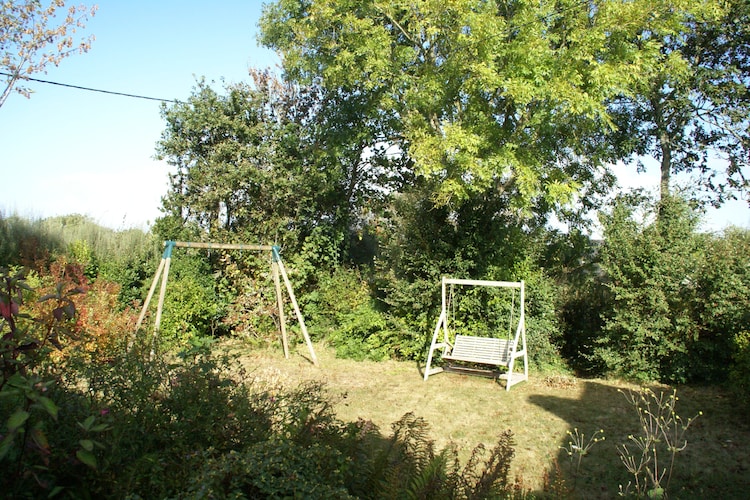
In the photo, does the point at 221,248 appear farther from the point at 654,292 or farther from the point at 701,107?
the point at 701,107

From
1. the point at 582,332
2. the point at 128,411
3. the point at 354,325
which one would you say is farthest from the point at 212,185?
the point at 128,411

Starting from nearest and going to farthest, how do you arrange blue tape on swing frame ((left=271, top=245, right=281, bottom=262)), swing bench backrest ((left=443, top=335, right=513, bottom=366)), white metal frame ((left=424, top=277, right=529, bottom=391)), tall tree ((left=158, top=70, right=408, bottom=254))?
1. white metal frame ((left=424, top=277, right=529, bottom=391))
2. swing bench backrest ((left=443, top=335, right=513, bottom=366))
3. blue tape on swing frame ((left=271, top=245, right=281, bottom=262))
4. tall tree ((left=158, top=70, right=408, bottom=254))

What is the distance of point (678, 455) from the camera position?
541cm

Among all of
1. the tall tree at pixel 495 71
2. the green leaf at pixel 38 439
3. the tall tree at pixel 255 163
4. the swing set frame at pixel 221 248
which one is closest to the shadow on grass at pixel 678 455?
the green leaf at pixel 38 439

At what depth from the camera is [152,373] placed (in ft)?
9.95

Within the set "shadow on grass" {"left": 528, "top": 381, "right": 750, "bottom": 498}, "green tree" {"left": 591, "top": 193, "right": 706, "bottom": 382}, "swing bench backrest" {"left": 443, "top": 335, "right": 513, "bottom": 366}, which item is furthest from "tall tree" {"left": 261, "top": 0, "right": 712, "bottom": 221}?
"shadow on grass" {"left": 528, "top": 381, "right": 750, "bottom": 498}

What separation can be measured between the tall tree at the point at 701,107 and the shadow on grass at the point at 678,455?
7.79 meters

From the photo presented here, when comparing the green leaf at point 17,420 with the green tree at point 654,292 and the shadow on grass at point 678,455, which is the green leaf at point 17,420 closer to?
the shadow on grass at point 678,455

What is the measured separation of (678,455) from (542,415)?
5.23 ft

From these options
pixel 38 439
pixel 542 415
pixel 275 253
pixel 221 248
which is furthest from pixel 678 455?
pixel 221 248

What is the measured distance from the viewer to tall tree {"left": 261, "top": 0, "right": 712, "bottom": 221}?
838 centimetres

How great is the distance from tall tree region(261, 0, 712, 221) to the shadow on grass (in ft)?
10.5

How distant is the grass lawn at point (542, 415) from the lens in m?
4.90

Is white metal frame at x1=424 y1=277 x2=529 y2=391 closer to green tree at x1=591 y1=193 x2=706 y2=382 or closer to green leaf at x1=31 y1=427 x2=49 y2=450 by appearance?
green tree at x1=591 y1=193 x2=706 y2=382
